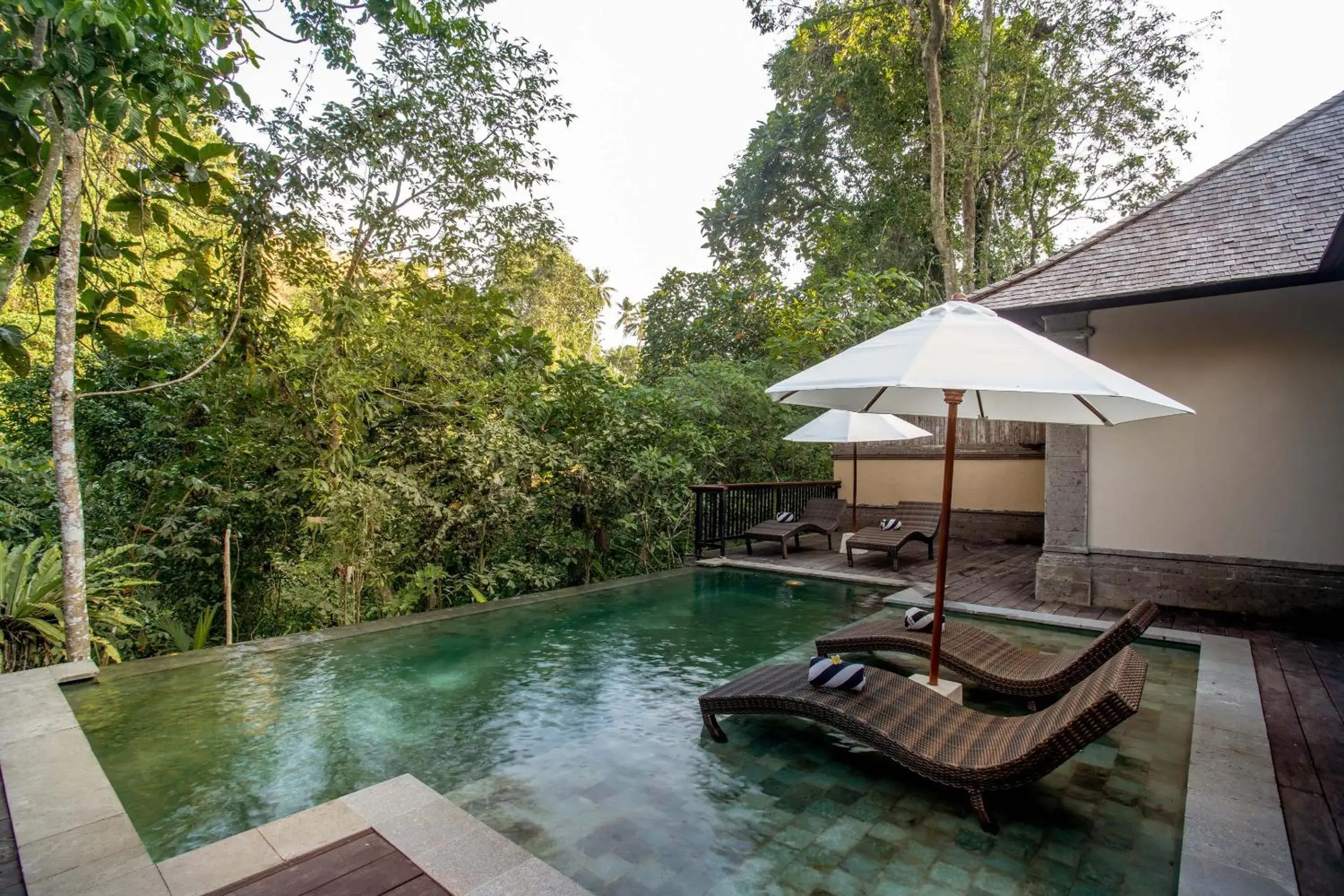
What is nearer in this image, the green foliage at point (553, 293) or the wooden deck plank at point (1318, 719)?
the wooden deck plank at point (1318, 719)

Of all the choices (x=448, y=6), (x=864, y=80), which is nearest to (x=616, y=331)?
(x=864, y=80)

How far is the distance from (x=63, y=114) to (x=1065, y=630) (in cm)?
714

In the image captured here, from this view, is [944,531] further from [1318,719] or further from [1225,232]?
[1225,232]

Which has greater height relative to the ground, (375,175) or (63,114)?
(375,175)

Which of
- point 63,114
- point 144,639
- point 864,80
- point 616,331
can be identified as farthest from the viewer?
point 616,331

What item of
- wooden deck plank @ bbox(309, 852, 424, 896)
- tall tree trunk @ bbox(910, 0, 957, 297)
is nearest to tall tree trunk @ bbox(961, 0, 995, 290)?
tall tree trunk @ bbox(910, 0, 957, 297)

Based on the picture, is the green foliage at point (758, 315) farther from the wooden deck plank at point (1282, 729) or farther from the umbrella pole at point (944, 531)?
the umbrella pole at point (944, 531)

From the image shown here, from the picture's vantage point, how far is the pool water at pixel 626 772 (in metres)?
2.36

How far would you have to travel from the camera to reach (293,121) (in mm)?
5785

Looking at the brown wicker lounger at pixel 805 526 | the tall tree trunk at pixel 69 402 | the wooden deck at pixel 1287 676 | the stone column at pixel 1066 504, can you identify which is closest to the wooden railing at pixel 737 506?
the brown wicker lounger at pixel 805 526

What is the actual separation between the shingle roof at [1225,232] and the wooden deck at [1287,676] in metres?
2.80

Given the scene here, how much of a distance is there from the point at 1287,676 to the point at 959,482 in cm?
643

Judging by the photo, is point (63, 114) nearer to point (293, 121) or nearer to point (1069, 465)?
point (293, 121)

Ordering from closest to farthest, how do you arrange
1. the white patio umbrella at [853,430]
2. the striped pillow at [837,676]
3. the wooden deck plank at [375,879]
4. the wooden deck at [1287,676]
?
1. the wooden deck plank at [375,879]
2. the wooden deck at [1287,676]
3. the striped pillow at [837,676]
4. the white patio umbrella at [853,430]
